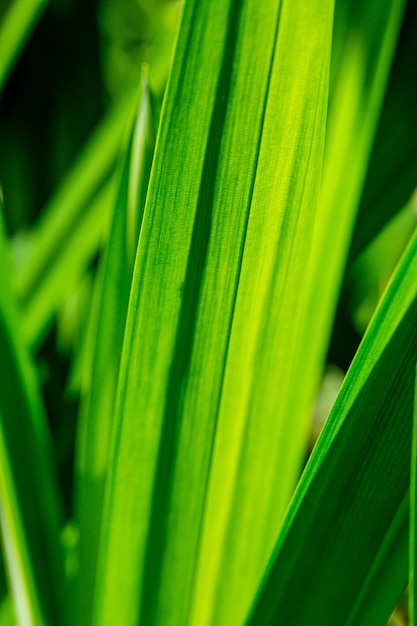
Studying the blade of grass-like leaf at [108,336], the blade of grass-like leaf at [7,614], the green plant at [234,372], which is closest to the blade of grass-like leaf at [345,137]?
the green plant at [234,372]

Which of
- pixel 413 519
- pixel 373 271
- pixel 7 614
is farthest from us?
pixel 373 271

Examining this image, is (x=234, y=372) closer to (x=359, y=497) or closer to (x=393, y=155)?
(x=359, y=497)

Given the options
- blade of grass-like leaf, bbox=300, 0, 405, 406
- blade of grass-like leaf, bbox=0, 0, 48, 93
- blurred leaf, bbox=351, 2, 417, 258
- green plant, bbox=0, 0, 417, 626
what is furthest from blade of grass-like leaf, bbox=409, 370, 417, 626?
blade of grass-like leaf, bbox=0, 0, 48, 93

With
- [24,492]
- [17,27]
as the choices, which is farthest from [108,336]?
[17,27]

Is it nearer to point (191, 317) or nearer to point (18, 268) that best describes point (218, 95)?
point (191, 317)

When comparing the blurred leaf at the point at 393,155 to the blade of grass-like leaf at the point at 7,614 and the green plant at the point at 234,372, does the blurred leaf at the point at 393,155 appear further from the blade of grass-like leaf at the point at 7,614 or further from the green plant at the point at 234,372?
the blade of grass-like leaf at the point at 7,614
